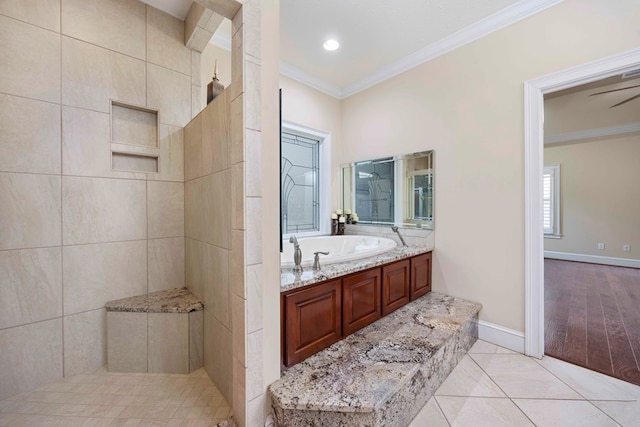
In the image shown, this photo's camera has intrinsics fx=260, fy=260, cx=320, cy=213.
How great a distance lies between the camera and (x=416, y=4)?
79.1 inches

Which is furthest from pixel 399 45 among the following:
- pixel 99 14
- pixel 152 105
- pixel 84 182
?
pixel 84 182

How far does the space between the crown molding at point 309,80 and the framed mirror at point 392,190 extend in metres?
0.96

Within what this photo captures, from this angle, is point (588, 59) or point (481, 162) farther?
point (481, 162)

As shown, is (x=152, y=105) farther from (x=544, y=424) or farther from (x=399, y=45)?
(x=544, y=424)

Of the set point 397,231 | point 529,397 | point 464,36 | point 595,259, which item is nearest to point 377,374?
point 529,397

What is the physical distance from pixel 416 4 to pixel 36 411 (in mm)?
3561

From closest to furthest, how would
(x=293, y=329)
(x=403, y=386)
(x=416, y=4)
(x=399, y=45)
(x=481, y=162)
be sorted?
(x=403, y=386)
(x=293, y=329)
(x=416, y=4)
(x=481, y=162)
(x=399, y=45)

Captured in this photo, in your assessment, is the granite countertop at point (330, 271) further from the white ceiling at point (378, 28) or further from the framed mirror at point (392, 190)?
the white ceiling at point (378, 28)

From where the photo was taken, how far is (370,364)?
1.43m

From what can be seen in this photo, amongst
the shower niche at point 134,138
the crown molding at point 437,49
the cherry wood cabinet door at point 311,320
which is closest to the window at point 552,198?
the crown molding at point 437,49

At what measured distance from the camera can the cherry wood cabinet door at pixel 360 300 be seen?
171 centimetres

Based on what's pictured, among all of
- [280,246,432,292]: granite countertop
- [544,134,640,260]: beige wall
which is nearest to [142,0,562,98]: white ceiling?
[280,246,432,292]: granite countertop

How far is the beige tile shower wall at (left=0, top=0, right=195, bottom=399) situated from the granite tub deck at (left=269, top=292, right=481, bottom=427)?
0.60m

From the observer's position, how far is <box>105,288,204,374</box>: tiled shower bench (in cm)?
173
